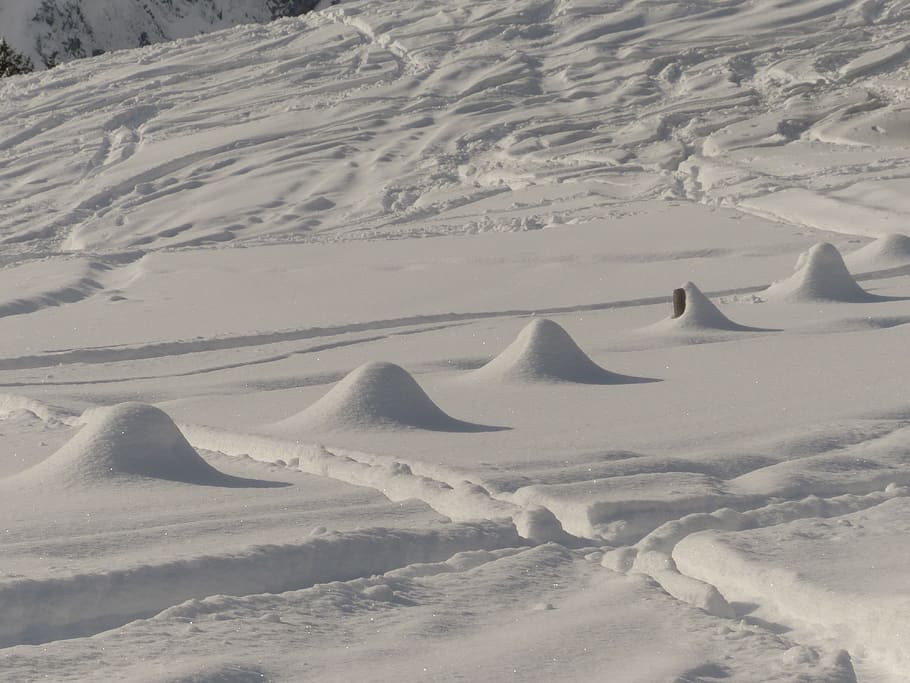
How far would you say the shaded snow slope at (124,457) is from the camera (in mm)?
4074

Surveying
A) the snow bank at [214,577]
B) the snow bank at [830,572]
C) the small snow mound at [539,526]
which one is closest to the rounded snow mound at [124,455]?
the snow bank at [214,577]

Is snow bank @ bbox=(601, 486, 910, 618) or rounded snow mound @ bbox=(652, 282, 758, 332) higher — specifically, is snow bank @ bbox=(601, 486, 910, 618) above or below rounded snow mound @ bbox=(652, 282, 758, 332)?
above

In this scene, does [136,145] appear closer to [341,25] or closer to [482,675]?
[341,25]

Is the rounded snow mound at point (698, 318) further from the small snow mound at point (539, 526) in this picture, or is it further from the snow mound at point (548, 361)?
the small snow mound at point (539, 526)

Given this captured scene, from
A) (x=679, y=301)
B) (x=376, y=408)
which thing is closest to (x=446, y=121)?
(x=679, y=301)

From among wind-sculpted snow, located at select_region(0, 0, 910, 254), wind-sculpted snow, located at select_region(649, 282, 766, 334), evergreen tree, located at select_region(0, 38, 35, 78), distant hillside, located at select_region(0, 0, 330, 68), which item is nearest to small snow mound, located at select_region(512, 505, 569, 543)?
wind-sculpted snow, located at select_region(649, 282, 766, 334)

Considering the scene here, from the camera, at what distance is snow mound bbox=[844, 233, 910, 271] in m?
9.08

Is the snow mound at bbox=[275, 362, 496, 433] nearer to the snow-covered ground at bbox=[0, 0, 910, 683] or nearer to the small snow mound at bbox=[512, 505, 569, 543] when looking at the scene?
the snow-covered ground at bbox=[0, 0, 910, 683]

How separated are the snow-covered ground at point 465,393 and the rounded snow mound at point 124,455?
0.01 metres

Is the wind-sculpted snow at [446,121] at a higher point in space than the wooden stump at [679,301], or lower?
higher

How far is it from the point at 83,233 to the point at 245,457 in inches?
404

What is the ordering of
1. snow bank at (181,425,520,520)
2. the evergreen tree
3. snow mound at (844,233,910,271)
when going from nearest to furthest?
snow bank at (181,425,520,520) < snow mound at (844,233,910,271) < the evergreen tree

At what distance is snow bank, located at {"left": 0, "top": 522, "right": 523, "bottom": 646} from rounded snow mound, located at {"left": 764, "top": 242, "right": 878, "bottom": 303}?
4.71m

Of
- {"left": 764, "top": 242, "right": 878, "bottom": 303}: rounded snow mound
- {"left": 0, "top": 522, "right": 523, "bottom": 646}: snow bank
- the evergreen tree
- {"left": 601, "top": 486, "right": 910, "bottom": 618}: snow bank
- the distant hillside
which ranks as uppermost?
the distant hillside
